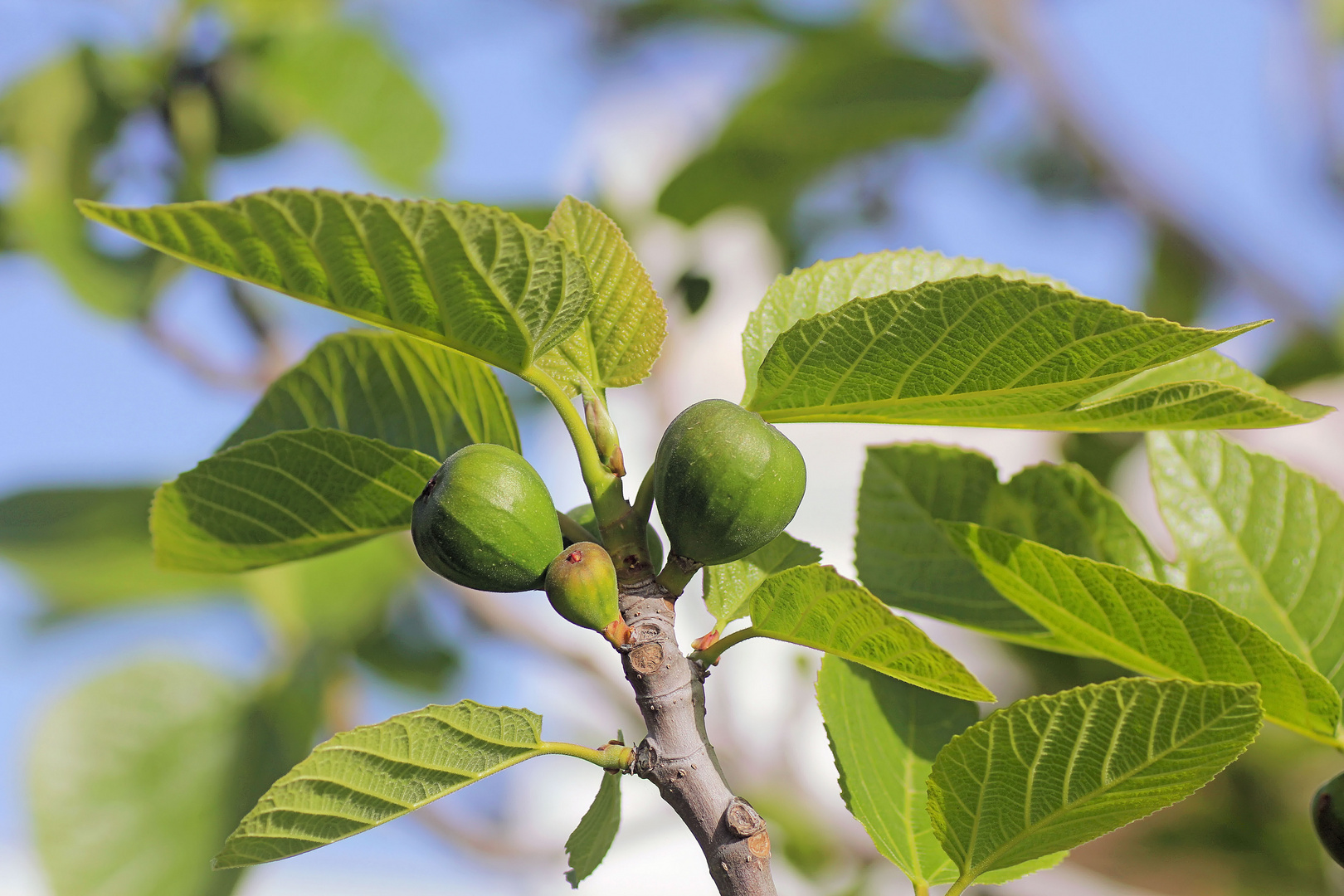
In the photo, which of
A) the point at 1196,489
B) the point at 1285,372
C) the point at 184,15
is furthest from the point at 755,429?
the point at 184,15

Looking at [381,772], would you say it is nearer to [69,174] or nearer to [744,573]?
[744,573]

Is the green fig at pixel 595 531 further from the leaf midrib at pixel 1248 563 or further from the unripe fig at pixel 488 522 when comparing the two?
the leaf midrib at pixel 1248 563

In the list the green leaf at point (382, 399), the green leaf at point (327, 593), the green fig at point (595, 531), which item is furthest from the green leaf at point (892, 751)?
the green leaf at point (327, 593)

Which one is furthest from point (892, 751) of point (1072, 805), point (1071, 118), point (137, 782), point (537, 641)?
point (1071, 118)

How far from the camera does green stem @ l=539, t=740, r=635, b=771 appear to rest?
2.70 ft

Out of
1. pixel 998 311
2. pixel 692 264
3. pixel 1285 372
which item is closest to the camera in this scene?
pixel 998 311

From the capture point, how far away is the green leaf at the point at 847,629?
0.75 metres

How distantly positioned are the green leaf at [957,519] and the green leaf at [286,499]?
1.58 ft

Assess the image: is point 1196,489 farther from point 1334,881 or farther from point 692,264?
point 1334,881

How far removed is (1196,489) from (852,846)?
3.89 feet

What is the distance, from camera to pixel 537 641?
7.22 feet

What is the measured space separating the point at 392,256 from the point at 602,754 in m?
0.42

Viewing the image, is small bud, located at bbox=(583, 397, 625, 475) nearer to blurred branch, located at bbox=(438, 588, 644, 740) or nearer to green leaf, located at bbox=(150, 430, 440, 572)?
green leaf, located at bbox=(150, 430, 440, 572)

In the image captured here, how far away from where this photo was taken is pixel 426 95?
2203 mm
